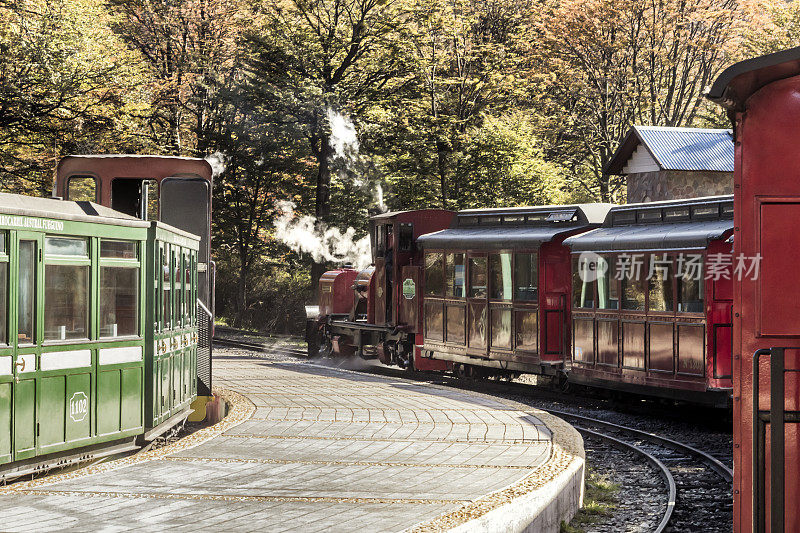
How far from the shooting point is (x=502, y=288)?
57.1ft

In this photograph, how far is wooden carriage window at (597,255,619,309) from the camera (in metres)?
14.8

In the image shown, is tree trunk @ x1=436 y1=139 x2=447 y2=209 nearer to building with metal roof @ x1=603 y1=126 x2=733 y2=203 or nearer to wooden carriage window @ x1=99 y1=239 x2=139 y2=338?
building with metal roof @ x1=603 y1=126 x2=733 y2=203

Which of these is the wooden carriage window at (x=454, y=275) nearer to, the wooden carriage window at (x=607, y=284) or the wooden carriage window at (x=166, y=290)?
the wooden carriage window at (x=607, y=284)

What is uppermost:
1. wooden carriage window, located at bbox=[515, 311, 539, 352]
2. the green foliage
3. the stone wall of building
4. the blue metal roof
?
the blue metal roof

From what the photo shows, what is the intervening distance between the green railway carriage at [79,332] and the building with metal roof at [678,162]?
836 inches

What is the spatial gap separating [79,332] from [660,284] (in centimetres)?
806

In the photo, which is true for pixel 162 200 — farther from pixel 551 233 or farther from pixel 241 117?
pixel 241 117

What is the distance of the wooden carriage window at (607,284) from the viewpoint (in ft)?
48.7

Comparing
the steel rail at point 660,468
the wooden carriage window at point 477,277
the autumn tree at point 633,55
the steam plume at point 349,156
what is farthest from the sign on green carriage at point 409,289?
the autumn tree at point 633,55

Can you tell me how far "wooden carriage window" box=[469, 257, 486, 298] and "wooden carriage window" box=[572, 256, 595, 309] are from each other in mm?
2302

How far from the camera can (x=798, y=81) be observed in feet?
17.8

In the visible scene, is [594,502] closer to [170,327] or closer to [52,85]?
[170,327]

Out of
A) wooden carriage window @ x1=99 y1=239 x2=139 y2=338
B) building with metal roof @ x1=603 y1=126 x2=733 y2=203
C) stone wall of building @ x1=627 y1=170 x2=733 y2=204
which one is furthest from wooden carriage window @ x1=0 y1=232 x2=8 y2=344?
stone wall of building @ x1=627 y1=170 x2=733 y2=204

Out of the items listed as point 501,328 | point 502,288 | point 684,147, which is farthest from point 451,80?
point 501,328
